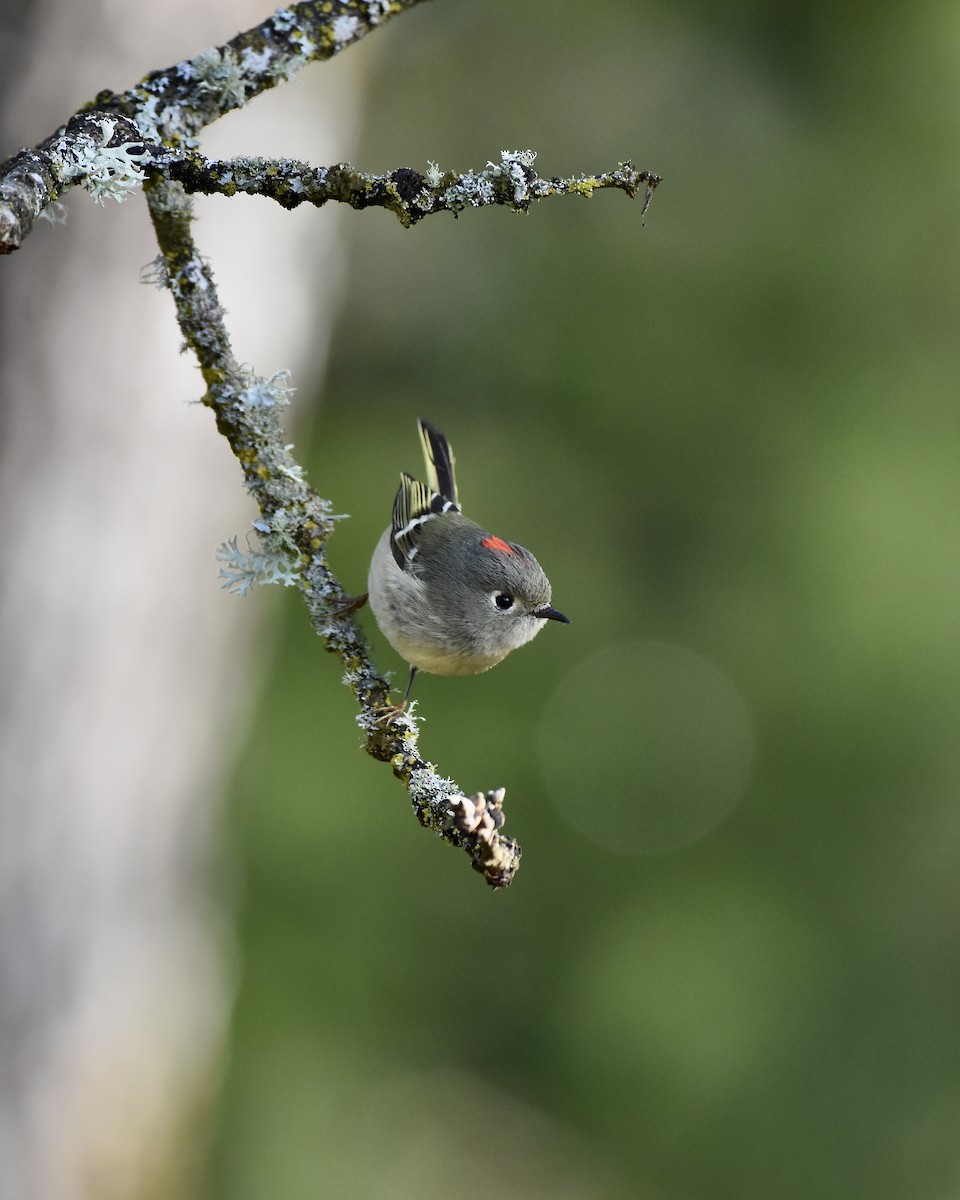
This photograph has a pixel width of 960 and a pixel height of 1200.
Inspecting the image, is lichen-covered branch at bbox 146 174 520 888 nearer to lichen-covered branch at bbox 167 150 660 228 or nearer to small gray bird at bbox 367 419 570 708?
lichen-covered branch at bbox 167 150 660 228

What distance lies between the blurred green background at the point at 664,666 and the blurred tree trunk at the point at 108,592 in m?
4.43

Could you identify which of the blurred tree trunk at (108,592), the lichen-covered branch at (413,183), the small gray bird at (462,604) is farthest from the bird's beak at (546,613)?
the blurred tree trunk at (108,592)

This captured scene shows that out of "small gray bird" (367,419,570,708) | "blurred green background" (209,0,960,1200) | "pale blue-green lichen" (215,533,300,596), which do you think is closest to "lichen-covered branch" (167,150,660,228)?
"pale blue-green lichen" (215,533,300,596)

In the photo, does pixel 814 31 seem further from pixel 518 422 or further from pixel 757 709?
pixel 757 709

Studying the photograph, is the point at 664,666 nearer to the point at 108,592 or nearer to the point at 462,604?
the point at 108,592

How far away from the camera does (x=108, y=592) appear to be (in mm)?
4176

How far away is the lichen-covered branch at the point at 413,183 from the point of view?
139cm

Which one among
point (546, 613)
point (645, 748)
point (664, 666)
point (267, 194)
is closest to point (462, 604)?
point (546, 613)

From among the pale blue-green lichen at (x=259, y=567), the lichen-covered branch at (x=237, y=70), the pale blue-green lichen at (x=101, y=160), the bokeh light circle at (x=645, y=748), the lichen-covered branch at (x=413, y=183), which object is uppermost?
the bokeh light circle at (x=645, y=748)

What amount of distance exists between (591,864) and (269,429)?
8.80 metres

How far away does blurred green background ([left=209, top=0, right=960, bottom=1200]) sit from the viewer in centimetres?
959

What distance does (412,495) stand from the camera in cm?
357

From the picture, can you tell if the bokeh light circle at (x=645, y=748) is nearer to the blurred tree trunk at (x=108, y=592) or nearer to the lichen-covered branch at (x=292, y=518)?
the blurred tree trunk at (x=108, y=592)

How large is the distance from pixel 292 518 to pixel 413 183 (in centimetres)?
70
